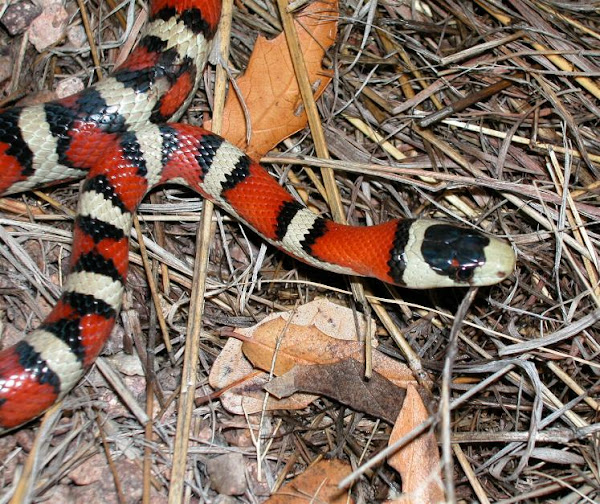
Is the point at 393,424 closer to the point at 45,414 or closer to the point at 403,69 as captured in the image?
the point at 45,414

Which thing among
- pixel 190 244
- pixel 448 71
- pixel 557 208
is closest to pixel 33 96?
pixel 190 244

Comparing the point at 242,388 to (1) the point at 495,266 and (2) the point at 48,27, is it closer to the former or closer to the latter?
(1) the point at 495,266

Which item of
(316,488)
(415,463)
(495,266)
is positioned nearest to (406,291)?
(495,266)

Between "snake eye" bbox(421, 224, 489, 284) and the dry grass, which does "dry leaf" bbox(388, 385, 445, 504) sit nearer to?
the dry grass

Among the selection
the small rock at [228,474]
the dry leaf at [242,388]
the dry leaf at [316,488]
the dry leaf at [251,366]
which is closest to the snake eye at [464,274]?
the dry leaf at [251,366]

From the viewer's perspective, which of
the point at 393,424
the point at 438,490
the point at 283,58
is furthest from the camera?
the point at 283,58

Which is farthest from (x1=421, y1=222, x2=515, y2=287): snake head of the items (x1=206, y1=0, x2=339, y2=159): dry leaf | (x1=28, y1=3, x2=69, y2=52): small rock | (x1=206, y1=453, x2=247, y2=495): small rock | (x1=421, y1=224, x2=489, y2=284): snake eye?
(x1=28, y1=3, x2=69, y2=52): small rock

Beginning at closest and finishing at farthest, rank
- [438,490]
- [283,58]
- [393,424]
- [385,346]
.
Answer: [438,490]
[393,424]
[385,346]
[283,58]
